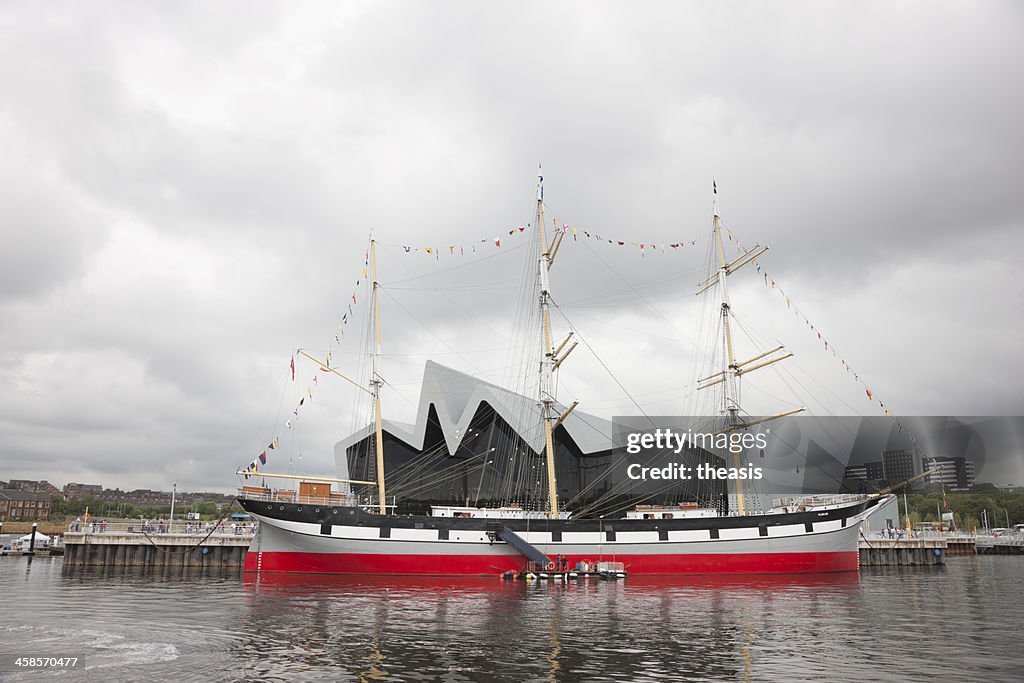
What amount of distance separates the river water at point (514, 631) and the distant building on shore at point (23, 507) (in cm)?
11895

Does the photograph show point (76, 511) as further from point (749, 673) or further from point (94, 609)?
point (749, 673)

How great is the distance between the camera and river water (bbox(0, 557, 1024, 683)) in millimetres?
13078

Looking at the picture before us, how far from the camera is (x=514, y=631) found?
57.8 feet

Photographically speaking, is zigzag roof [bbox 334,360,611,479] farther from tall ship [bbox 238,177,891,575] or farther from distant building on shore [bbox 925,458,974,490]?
distant building on shore [bbox 925,458,974,490]

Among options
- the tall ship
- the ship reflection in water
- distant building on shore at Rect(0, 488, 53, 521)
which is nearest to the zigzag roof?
the tall ship

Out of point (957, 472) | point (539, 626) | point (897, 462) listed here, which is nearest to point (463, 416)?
point (539, 626)

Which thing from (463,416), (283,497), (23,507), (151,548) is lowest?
(23,507)

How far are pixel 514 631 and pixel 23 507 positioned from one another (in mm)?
146854

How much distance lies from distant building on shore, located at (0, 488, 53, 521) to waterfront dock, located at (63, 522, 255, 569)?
103 metres

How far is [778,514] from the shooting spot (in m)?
35.0

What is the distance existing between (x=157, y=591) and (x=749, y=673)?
78.4 feet

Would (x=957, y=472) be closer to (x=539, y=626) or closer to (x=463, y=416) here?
(x=463, y=416)

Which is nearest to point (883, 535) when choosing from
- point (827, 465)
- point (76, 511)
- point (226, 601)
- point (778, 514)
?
point (827, 465)

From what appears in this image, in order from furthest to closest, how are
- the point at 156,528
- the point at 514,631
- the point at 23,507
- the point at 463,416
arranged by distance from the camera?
the point at 23,507, the point at 463,416, the point at 156,528, the point at 514,631
